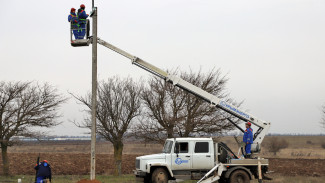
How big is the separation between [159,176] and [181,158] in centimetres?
113

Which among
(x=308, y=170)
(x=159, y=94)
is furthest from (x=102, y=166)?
(x=308, y=170)

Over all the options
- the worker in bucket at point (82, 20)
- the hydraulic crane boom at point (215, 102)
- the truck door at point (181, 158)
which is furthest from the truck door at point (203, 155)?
the worker in bucket at point (82, 20)

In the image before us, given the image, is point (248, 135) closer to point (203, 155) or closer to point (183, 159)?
point (203, 155)

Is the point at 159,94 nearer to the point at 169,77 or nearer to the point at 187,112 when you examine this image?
the point at 187,112

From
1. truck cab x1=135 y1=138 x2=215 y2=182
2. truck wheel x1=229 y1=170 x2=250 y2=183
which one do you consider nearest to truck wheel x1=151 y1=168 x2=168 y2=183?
truck cab x1=135 y1=138 x2=215 y2=182

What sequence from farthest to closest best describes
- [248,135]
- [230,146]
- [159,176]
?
[230,146] < [159,176] < [248,135]

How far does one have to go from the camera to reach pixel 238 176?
645 inches

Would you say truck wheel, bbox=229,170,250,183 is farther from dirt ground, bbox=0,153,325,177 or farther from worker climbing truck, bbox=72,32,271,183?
dirt ground, bbox=0,153,325,177

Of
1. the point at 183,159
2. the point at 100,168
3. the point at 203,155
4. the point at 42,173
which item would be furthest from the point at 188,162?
the point at 100,168

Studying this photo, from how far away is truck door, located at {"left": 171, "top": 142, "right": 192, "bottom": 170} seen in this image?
1678 centimetres

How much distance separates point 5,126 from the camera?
2422 cm

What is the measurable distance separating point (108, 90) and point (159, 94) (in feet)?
13.8

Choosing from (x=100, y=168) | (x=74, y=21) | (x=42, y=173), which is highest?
(x=74, y=21)

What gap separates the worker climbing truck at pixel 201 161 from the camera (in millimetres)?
16453
